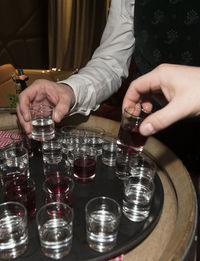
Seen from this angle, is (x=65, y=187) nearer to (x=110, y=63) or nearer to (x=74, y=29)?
(x=110, y=63)

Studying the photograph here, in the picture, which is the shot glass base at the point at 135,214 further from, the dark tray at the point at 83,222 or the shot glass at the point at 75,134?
the shot glass at the point at 75,134

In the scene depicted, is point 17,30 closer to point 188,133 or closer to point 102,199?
point 188,133

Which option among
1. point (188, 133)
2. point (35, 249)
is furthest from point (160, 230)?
point (188, 133)

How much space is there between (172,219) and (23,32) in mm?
3148

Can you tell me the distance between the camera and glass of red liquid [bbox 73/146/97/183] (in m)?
0.98

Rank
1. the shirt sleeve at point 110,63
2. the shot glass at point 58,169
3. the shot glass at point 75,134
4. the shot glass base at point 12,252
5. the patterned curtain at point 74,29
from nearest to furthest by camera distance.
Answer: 1. the shot glass base at point 12,252
2. the shot glass at point 58,169
3. the shot glass at point 75,134
4. the shirt sleeve at point 110,63
5. the patterned curtain at point 74,29

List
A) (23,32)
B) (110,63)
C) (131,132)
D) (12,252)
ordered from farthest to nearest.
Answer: (23,32), (110,63), (131,132), (12,252)

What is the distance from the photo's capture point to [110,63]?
1.58 metres

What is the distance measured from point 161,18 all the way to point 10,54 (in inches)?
99.6

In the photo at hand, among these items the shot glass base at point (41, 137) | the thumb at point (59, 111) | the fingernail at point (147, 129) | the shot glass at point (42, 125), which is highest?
the fingernail at point (147, 129)

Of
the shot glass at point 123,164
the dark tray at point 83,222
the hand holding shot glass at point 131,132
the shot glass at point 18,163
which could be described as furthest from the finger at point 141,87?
the shot glass at point 18,163

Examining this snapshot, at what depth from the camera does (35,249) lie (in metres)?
0.68

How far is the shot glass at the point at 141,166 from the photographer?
3.25 ft

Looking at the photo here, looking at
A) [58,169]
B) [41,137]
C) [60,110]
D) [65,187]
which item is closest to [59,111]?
[60,110]
